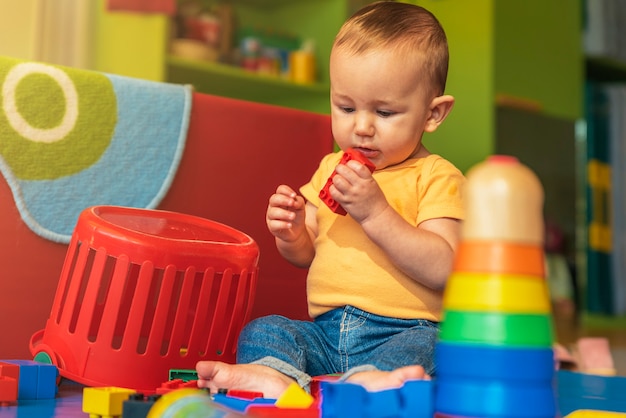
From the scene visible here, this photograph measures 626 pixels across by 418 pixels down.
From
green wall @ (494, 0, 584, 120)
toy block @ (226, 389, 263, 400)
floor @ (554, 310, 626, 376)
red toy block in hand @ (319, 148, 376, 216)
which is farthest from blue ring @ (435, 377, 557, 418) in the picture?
green wall @ (494, 0, 584, 120)

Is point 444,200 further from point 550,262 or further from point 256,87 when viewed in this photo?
point 550,262

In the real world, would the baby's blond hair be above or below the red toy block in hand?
above

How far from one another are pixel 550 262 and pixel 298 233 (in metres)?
2.33

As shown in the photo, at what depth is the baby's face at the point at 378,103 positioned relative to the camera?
1017mm

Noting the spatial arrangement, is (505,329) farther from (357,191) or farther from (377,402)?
(357,191)

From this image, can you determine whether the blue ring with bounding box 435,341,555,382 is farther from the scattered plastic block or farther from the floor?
the floor

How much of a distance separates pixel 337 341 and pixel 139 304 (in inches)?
9.8

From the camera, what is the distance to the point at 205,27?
103 inches

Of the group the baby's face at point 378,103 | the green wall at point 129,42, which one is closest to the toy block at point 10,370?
the baby's face at point 378,103

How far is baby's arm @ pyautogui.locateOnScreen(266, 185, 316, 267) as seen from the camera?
1.05 metres

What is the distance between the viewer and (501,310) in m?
0.54

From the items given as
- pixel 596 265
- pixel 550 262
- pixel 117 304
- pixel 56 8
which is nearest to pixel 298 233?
pixel 117 304

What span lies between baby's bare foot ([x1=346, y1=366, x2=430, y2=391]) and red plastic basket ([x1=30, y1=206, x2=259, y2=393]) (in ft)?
0.91

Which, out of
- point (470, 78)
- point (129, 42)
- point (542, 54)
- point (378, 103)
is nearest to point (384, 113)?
point (378, 103)
